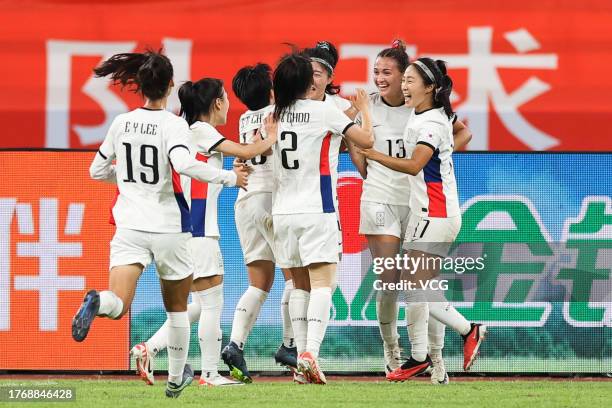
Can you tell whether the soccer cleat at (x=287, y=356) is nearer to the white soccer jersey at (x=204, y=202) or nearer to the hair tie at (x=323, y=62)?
the white soccer jersey at (x=204, y=202)

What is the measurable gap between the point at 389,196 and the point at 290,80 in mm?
1028

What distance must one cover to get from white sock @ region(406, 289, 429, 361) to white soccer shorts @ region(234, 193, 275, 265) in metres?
0.87

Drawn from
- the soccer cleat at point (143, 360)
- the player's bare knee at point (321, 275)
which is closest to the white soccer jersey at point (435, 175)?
the player's bare knee at point (321, 275)

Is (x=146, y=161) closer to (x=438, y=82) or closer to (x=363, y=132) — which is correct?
(x=363, y=132)

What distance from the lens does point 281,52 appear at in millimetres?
11727

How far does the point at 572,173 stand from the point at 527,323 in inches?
38.6

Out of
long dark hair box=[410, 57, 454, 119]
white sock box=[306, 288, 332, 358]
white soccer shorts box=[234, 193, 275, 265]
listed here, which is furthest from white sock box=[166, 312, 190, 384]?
long dark hair box=[410, 57, 454, 119]

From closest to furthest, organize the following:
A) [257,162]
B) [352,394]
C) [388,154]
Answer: [352,394] < [257,162] < [388,154]

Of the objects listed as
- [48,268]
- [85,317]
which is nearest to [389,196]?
[48,268]

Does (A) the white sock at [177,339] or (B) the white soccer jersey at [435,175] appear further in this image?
(B) the white soccer jersey at [435,175]

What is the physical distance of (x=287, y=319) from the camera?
8.55m

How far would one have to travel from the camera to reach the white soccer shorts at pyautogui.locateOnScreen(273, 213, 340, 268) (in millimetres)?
7773

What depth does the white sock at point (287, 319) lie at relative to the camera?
336 inches

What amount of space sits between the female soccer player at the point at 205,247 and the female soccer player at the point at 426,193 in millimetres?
1063
